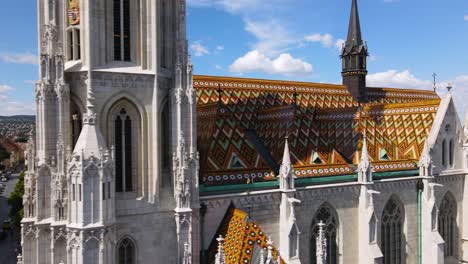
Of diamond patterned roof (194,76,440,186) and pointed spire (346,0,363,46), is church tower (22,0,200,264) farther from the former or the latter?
pointed spire (346,0,363,46)

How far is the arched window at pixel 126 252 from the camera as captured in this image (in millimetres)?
17156

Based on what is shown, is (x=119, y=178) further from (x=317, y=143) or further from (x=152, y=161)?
(x=317, y=143)

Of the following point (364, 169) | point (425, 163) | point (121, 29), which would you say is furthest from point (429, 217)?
point (121, 29)

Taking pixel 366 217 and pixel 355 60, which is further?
pixel 355 60

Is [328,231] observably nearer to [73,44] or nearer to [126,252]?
[126,252]

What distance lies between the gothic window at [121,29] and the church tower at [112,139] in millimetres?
39

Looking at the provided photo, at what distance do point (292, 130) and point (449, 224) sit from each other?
1339cm

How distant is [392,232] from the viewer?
26.9m

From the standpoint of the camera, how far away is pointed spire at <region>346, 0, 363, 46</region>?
130 feet

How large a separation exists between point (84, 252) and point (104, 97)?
18.6 ft

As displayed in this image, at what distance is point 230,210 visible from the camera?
2062 cm

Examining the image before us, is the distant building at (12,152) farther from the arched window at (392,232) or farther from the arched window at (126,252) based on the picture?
the arched window at (126,252)

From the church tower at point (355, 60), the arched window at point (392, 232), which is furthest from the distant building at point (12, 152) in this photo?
the arched window at point (392, 232)

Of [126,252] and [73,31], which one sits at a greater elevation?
[73,31]
